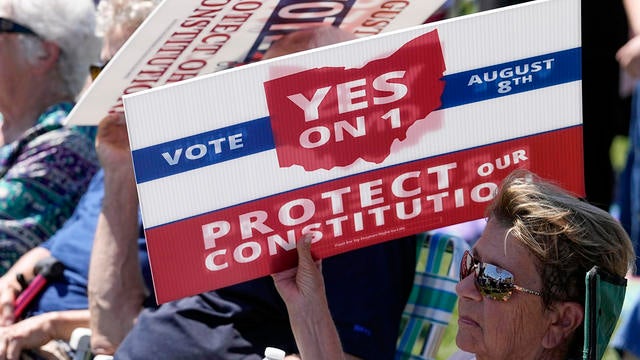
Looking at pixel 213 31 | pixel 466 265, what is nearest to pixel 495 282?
pixel 466 265

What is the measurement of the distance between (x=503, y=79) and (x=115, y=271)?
5.62 feet

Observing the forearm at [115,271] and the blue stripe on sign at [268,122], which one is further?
the forearm at [115,271]

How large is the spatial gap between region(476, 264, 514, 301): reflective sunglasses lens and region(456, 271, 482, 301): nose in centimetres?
2

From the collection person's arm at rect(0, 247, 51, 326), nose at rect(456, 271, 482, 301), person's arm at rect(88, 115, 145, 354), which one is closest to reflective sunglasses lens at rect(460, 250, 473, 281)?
nose at rect(456, 271, 482, 301)

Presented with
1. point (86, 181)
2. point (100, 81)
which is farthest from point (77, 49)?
Result: point (100, 81)

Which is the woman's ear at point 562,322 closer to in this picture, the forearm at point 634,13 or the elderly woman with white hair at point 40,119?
the forearm at point 634,13

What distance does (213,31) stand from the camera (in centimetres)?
286

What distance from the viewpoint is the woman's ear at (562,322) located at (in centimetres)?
231

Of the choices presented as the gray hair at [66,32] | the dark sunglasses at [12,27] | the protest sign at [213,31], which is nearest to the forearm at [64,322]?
the protest sign at [213,31]

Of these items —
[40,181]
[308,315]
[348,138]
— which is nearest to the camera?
[348,138]

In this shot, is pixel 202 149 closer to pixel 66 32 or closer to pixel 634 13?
pixel 634 13

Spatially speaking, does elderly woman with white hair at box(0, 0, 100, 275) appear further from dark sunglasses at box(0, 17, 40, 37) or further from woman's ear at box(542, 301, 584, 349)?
woman's ear at box(542, 301, 584, 349)

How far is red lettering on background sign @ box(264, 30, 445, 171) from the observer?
2395mm

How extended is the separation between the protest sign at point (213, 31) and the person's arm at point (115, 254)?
568 mm
